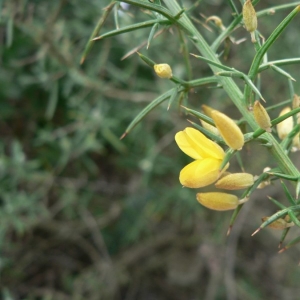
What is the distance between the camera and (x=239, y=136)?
376mm

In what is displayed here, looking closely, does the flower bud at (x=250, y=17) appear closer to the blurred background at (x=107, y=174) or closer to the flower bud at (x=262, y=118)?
the flower bud at (x=262, y=118)

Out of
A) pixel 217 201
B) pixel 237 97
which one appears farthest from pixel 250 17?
pixel 217 201

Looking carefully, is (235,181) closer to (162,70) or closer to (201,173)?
(201,173)

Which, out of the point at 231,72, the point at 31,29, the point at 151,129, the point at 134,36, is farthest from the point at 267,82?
the point at 231,72

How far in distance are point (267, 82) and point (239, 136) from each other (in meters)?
1.61

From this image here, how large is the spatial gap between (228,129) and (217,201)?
83 millimetres

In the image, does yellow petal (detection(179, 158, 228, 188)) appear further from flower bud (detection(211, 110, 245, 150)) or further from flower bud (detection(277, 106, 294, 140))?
flower bud (detection(277, 106, 294, 140))

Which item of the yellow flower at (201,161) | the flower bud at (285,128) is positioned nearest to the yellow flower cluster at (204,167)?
the yellow flower at (201,161)

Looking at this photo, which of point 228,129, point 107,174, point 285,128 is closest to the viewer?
point 228,129

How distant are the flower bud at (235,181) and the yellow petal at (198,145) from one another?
0.07ft

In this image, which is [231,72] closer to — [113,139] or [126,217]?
[113,139]

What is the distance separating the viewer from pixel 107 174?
1.81 metres

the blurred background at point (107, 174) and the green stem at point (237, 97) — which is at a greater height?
the green stem at point (237, 97)

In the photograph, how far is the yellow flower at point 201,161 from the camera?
15.6 inches
